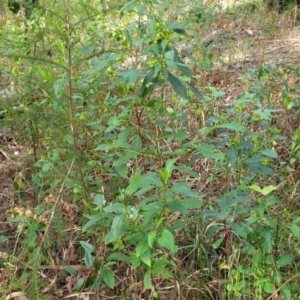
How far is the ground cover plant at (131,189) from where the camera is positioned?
81.0 inches

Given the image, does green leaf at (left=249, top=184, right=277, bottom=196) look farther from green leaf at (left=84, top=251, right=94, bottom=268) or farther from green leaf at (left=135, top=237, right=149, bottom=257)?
green leaf at (left=84, top=251, right=94, bottom=268)

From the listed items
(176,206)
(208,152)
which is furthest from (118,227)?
(208,152)

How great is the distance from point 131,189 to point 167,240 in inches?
9.7

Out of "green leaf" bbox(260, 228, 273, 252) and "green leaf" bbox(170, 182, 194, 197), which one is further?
"green leaf" bbox(260, 228, 273, 252)

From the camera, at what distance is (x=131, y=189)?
6.27 feet

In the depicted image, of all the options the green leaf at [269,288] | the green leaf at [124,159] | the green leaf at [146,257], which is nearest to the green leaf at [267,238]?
the green leaf at [269,288]

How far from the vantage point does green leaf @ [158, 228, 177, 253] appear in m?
1.81

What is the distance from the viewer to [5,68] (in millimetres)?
3684

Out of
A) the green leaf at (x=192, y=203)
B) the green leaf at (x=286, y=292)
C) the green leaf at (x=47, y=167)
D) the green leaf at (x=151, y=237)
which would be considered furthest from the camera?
the green leaf at (x=47, y=167)

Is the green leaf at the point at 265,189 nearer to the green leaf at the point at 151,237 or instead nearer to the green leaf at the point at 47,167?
the green leaf at the point at 151,237

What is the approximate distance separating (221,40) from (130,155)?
140 inches

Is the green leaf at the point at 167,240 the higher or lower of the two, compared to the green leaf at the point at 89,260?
higher

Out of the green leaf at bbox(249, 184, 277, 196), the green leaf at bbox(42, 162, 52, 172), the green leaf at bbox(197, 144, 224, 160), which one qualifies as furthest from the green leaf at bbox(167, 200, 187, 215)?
the green leaf at bbox(42, 162, 52, 172)

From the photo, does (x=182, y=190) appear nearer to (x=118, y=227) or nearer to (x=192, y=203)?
(x=192, y=203)
